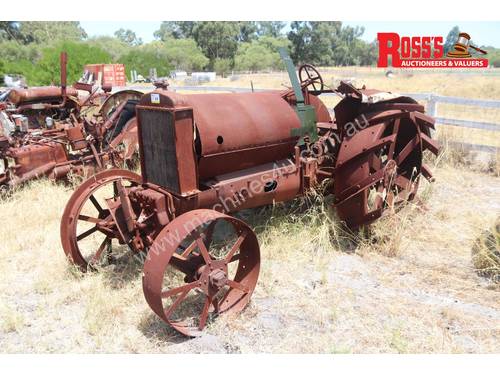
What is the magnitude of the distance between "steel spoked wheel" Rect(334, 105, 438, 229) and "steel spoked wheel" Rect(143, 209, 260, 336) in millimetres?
1284

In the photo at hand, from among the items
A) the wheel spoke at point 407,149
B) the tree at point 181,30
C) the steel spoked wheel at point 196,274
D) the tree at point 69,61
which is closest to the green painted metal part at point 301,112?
the wheel spoke at point 407,149

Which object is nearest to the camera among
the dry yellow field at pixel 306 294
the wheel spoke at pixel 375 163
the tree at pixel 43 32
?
the dry yellow field at pixel 306 294

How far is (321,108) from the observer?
4.84m

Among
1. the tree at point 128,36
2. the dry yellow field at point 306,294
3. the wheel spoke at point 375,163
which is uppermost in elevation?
the tree at point 128,36

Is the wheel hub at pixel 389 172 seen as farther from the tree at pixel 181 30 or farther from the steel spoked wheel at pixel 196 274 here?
the tree at pixel 181 30

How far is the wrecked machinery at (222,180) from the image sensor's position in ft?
9.84

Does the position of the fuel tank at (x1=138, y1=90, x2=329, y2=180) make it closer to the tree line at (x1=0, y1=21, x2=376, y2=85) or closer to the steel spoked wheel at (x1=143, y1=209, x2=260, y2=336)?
the steel spoked wheel at (x1=143, y1=209, x2=260, y2=336)

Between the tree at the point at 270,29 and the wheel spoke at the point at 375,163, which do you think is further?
the tree at the point at 270,29

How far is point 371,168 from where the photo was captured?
411 centimetres

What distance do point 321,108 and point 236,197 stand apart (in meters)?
1.86

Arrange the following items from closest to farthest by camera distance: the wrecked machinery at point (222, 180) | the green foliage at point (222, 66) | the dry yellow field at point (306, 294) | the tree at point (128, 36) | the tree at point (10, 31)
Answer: the dry yellow field at point (306, 294) → the wrecked machinery at point (222, 180) → the tree at point (10, 31) → the green foliage at point (222, 66) → the tree at point (128, 36)

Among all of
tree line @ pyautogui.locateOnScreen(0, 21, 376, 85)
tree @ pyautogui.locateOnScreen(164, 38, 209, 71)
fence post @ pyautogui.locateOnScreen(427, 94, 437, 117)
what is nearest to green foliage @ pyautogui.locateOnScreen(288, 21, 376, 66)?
tree line @ pyautogui.locateOnScreen(0, 21, 376, 85)

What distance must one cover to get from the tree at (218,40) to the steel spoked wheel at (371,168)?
51518 mm

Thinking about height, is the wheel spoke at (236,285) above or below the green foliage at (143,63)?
below
